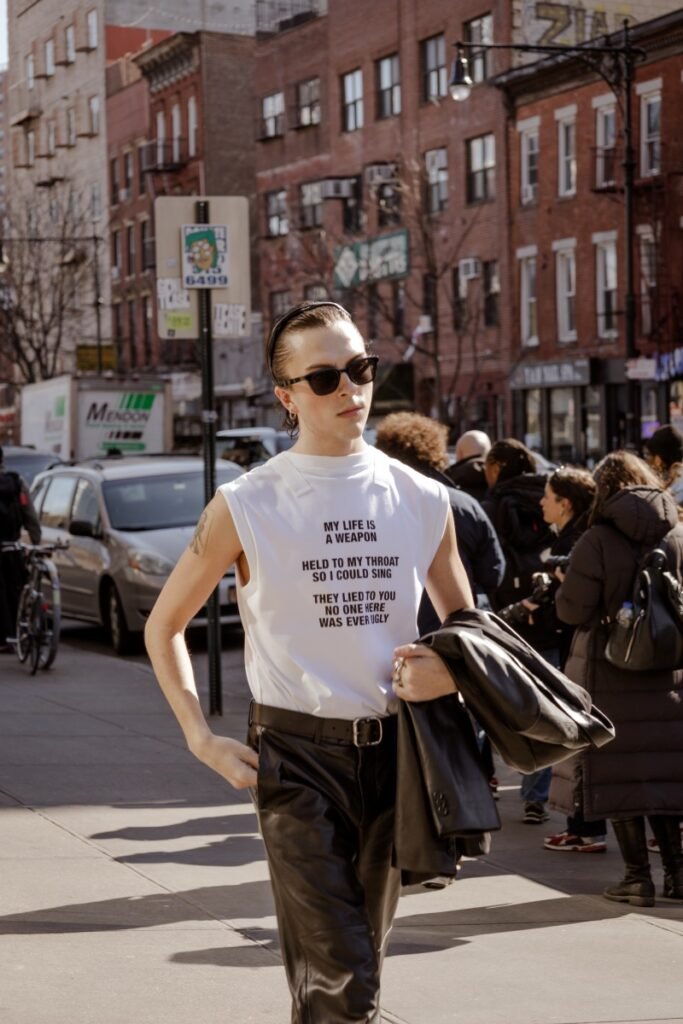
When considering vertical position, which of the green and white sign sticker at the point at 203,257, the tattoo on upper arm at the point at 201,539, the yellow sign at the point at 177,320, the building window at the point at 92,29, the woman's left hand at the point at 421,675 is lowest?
the woman's left hand at the point at 421,675

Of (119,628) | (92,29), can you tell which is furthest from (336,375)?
(92,29)

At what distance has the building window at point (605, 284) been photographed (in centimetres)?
4272

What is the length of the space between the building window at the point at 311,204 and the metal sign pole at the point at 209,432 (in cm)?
4270

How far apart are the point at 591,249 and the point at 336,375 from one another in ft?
131

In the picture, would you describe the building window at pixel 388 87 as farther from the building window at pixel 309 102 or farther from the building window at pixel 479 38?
the building window at pixel 309 102

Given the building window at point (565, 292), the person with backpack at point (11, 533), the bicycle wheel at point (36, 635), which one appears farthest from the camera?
the building window at point (565, 292)

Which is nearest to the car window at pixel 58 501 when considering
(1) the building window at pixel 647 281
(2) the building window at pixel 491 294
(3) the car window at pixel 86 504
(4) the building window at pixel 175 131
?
(3) the car window at pixel 86 504

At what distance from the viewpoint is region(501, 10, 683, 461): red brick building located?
40.3 metres

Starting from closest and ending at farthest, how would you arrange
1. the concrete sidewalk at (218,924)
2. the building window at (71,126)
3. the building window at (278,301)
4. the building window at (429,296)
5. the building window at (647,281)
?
the concrete sidewalk at (218,924)
the building window at (647,281)
the building window at (429,296)
the building window at (278,301)
the building window at (71,126)

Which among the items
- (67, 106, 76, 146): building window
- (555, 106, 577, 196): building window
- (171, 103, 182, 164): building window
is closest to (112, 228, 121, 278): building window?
(171, 103, 182, 164): building window

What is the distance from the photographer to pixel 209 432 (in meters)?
12.5

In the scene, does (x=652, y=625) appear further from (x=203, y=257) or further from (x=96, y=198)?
(x=96, y=198)

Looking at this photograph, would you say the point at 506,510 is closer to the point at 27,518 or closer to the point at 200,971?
the point at 200,971

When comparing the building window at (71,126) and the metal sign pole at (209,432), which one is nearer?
the metal sign pole at (209,432)
